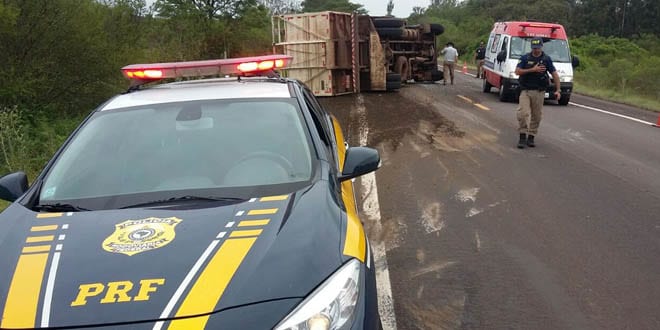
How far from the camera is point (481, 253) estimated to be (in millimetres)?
5184

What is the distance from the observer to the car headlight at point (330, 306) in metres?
2.21

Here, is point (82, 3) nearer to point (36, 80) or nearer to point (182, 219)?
point (36, 80)

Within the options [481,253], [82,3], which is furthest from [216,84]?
[82,3]

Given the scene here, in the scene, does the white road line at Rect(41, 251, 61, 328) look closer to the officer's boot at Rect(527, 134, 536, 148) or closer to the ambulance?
the officer's boot at Rect(527, 134, 536, 148)

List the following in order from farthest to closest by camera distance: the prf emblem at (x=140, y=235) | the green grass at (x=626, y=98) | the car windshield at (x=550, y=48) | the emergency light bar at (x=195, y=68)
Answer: the green grass at (x=626, y=98) → the car windshield at (x=550, y=48) → the emergency light bar at (x=195, y=68) → the prf emblem at (x=140, y=235)

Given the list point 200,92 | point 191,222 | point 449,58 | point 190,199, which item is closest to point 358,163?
point 190,199

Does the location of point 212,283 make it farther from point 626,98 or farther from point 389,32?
point 626,98

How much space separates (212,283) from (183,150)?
1.51 m

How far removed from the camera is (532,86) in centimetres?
1016

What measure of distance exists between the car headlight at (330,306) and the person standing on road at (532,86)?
27.3 feet

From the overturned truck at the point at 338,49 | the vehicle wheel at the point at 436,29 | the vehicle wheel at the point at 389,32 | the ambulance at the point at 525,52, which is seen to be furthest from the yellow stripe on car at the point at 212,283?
the vehicle wheel at the point at 436,29

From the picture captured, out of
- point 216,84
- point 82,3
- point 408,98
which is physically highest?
point 82,3

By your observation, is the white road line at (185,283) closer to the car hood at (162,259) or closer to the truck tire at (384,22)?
the car hood at (162,259)

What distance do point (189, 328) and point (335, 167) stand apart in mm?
1773
